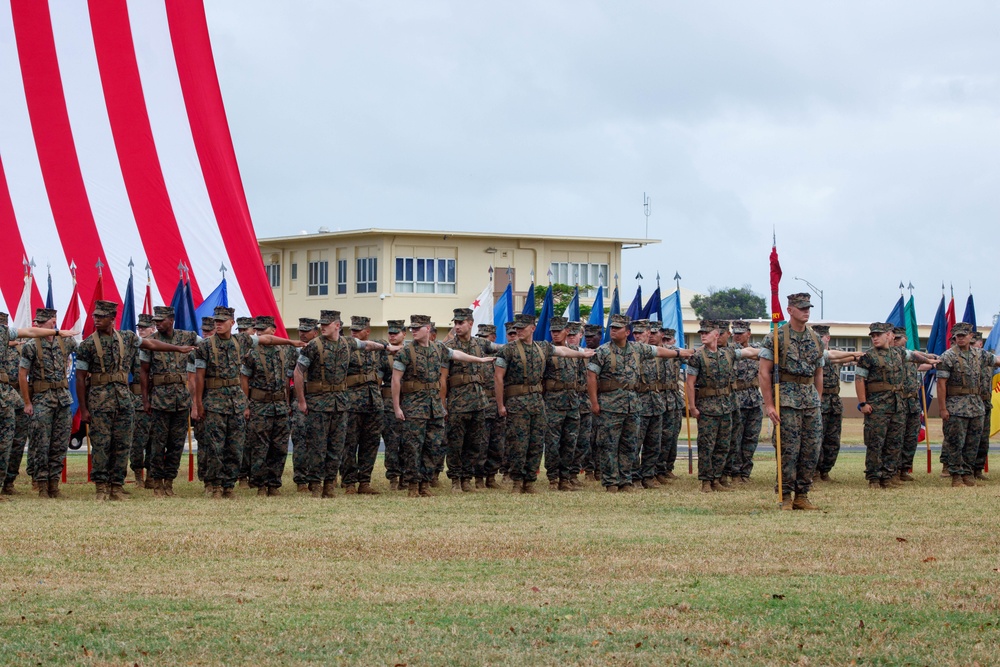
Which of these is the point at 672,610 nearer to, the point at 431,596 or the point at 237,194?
the point at 431,596

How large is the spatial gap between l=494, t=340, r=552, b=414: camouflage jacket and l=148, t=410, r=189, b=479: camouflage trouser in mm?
3096

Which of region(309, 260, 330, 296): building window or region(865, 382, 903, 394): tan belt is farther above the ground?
region(309, 260, 330, 296): building window

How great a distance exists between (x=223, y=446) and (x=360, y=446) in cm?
144

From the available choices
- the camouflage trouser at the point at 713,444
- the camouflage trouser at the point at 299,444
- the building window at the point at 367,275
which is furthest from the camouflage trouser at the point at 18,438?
the building window at the point at 367,275

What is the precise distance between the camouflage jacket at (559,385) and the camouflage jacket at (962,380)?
150 inches

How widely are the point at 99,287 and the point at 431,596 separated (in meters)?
9.26

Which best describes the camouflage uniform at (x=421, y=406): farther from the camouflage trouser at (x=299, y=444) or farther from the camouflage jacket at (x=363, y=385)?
the camouflage trouser at (x=299, y=444)

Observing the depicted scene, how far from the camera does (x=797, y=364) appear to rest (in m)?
11.5

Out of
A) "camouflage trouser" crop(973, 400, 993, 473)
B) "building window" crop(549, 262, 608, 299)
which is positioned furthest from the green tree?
"camouflage trouser" crop(973, 400, 993, 473)

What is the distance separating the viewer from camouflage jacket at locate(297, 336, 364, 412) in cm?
1309

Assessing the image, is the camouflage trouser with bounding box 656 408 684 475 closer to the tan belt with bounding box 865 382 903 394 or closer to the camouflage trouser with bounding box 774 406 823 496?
the tan belt with bounding box 865 382 903 394

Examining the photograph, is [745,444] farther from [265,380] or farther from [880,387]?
[265,380]

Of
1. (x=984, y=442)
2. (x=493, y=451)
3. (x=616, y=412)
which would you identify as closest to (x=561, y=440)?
(x=493, y=451)

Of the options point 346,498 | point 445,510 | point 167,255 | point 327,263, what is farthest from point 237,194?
point 327,263
